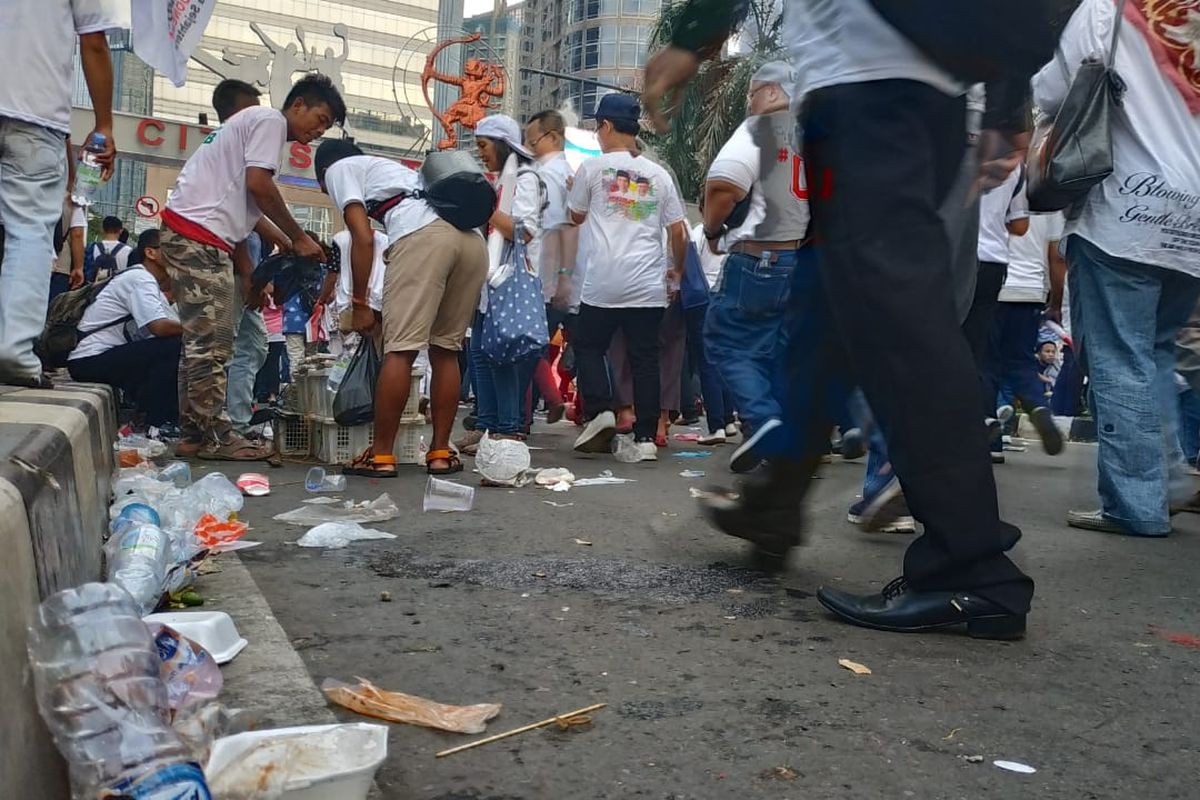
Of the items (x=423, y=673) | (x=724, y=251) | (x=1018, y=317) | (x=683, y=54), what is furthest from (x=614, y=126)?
(x=423, y=673)

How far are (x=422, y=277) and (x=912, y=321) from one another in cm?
338

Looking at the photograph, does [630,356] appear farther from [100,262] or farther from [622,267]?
[100,262]

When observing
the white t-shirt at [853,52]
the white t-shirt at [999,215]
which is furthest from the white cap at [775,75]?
the white t-shirt at [853,52]

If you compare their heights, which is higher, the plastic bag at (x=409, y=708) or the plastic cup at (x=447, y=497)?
the plastic bag at (x=409, y=708)

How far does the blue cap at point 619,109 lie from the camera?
6.48 metres

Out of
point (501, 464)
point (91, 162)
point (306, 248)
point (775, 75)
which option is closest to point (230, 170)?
point (306, 248)

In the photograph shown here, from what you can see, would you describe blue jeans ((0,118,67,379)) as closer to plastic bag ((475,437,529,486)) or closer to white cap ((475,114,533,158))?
plastic bag ((475,437,529,486))

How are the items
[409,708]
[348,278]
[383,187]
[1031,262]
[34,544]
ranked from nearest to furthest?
[34,544] < [409,708] < [383,187] < [1031,262] < [348,278]

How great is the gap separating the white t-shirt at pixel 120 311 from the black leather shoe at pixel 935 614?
523cm

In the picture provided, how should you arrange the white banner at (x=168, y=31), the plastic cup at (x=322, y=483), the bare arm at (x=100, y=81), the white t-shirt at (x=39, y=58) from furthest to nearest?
1. the plastic cup at (x=322, y=483)
2. the white banner at (x=168, y=31)
3. the bare arm at (x=100, y=81)
4. the white t-shirt at (x=39, y=58)

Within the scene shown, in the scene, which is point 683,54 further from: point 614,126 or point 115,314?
point 115,314

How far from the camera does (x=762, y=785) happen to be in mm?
1587

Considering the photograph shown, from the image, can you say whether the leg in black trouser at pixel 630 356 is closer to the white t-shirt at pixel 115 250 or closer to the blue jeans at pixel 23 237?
the blue jeans at pixel 23 237

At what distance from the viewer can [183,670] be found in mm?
1713
